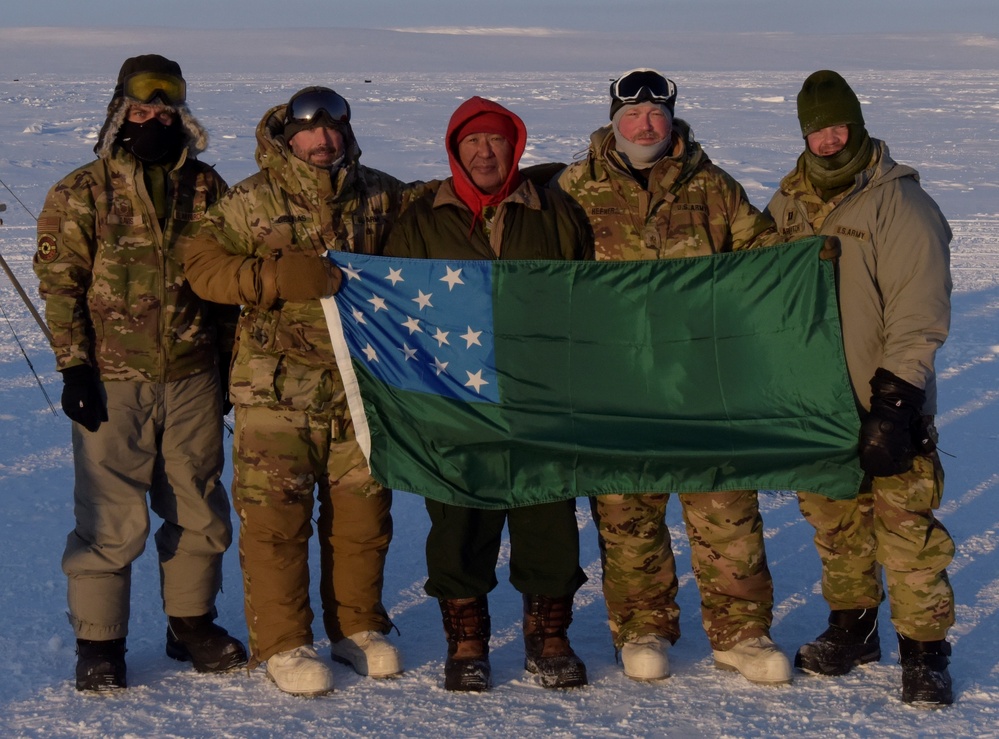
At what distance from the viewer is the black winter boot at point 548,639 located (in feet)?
13.1

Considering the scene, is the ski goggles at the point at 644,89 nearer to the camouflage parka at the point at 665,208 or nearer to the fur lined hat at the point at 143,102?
the camouflage parka at the point at 665,208

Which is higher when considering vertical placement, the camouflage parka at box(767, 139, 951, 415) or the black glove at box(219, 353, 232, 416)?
the camouflage parka at box(767, 139, 951, 415)

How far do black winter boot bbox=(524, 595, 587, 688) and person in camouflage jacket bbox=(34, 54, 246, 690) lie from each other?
105cm

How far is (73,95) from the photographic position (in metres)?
37.6

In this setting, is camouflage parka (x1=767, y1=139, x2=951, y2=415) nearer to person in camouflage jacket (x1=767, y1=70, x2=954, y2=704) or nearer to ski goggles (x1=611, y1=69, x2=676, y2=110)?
person in camouflage jacket (x1=767, y1=70, x2=954, y2=704)

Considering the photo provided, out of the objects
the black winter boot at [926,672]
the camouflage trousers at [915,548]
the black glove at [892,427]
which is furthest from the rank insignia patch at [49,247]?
the black winter boot at [926,672]

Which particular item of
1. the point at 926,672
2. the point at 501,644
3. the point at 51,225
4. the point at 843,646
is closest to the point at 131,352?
the point at 51,225

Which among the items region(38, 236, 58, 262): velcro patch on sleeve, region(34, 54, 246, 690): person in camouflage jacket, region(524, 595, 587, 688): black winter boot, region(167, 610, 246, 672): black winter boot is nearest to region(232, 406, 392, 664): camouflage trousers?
region(167, 610, 246, 672): black winter boot

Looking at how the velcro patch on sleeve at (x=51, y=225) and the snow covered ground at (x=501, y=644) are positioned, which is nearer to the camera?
the snow covered ground at (x=501, y=644)

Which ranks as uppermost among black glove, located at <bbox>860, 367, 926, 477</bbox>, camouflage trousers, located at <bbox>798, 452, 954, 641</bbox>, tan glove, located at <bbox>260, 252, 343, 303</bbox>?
tan glove, located at <bbox>260, 252, 343, 303</bbox>

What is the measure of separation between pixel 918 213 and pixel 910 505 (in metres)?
0.95

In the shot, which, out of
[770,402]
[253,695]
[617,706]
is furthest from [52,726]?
[770,402]

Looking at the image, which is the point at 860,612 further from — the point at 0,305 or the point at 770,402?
the point at 0,305

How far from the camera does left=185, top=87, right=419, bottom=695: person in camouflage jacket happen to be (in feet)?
12.6
